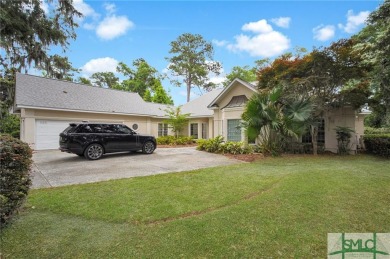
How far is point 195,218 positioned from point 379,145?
12.9 meters

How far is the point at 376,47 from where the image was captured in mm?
6496

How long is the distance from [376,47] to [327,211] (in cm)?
564

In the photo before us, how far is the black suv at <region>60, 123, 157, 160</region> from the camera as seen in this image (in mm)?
9266

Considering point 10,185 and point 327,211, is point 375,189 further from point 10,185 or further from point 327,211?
point 10,185

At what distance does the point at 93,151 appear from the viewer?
973cm

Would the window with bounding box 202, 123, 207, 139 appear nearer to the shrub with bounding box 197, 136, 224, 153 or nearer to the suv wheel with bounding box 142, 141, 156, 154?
the shrub with bounding box 197, 136, 224, 153

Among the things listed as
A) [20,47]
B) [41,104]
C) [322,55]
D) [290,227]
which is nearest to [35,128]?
[41,104]

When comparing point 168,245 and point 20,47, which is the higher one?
point 20,47

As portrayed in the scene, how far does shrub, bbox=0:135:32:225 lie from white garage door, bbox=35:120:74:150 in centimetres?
1285

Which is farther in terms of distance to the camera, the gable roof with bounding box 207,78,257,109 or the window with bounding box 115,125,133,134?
the gable roof with bounding box 207,78,257,109

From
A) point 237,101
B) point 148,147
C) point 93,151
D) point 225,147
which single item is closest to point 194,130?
point 237,101

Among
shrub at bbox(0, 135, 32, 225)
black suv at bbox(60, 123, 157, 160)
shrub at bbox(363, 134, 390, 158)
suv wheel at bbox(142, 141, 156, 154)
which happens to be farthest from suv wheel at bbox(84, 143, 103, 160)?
shrub at bbox(363, 134, 390, 158)

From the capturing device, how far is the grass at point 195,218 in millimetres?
2875

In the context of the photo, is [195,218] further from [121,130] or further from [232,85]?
[232,85]
